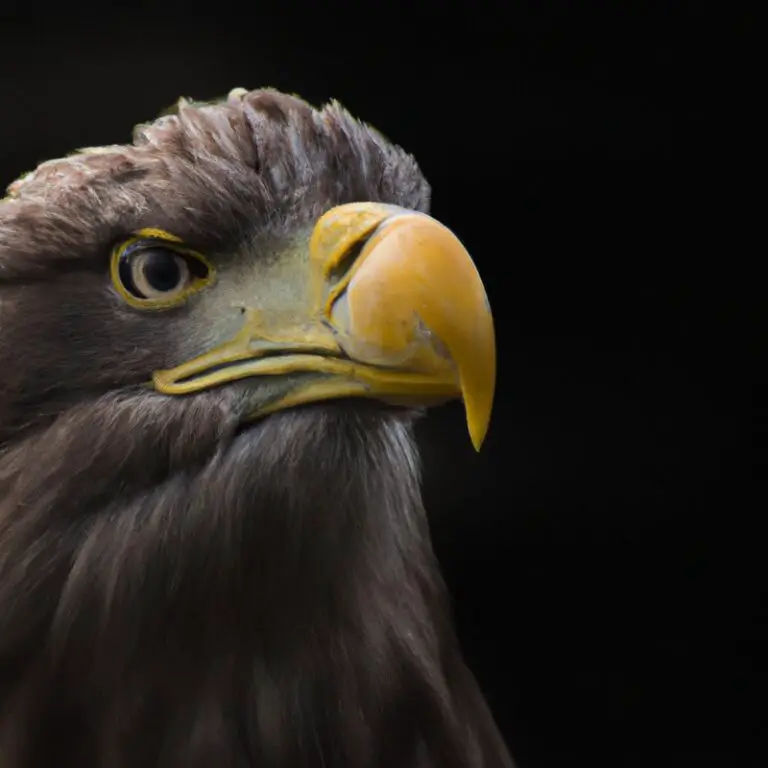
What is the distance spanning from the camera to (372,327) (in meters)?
0.87

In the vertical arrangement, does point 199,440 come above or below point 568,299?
below

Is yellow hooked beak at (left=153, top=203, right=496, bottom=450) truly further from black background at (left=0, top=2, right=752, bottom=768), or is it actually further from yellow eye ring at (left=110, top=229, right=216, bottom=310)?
black background at (left=0, top=2, right=752, bottom=768)

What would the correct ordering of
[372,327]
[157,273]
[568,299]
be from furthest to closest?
1. [568,299]
2. [157,273]
3. [372,327]

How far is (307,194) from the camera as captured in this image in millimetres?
987

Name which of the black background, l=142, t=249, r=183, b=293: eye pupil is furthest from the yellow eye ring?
the black background

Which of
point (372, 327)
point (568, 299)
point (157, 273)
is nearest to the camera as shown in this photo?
point (372, 327)

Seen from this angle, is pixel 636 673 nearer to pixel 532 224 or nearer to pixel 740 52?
pixel 532 224

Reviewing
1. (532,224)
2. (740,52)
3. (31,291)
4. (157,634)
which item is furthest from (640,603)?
(31,291)

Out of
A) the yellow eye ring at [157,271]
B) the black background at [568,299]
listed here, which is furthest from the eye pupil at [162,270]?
the black background at [568,299]

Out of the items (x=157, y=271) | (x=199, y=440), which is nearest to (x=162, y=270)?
(x=157, y=271)

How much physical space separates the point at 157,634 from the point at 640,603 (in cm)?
112

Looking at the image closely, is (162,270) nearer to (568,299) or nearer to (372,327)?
(372,327)

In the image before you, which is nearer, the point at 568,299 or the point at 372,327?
the point at 372,327

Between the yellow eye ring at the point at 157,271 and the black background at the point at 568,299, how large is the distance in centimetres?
50
